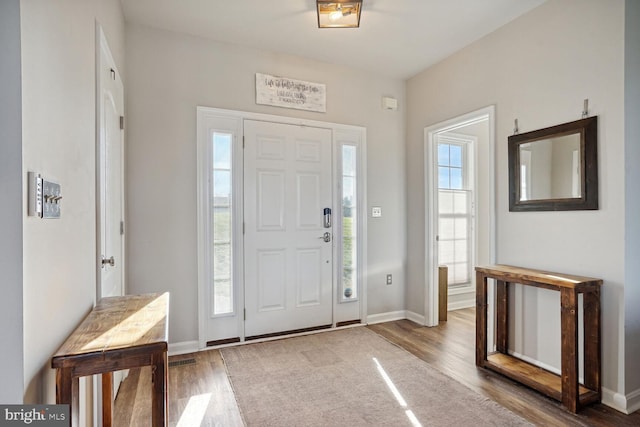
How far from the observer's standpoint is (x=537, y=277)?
2.27 meters

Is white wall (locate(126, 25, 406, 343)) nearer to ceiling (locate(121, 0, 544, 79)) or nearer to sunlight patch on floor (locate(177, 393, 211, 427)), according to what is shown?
ceiling (locate(121, 0, 544, 79))

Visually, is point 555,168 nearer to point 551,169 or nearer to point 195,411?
point 551,169

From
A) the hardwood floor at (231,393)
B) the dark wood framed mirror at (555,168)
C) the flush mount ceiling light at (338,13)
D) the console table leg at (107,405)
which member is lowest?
the hardwood floor at (231,393)

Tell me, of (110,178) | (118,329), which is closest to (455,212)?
(110,178)

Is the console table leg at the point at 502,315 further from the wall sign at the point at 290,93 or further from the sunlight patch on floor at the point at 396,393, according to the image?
the wall sign at the point at 290,93

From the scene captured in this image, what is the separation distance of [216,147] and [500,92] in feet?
8.17

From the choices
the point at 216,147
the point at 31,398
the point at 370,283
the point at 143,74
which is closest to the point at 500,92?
the point at 370,283

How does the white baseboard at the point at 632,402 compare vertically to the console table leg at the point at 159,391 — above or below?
below

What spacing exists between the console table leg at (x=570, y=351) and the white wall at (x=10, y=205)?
8.52 ft

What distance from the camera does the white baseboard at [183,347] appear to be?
2.88 meters

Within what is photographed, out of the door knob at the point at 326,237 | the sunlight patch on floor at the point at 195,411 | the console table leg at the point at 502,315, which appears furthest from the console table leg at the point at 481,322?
the sunlight patch on floor at the point at 195,411

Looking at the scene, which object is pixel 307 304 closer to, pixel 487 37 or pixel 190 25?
pixel 190 25

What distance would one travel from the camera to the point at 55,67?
47.1 inches

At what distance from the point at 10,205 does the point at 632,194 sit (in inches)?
117
